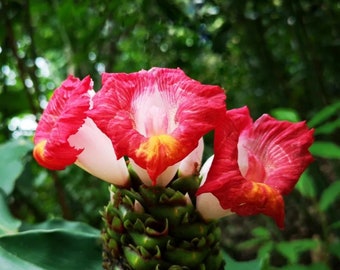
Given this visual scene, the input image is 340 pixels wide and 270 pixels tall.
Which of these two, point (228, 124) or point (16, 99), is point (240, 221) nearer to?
point (16, 99)

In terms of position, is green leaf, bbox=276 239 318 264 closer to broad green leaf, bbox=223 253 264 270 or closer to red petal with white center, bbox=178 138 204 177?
broad green leaf, bbox=223 253 264 270

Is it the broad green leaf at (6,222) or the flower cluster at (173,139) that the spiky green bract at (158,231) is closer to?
the flower cluster at (173,139)

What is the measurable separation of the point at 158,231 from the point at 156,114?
6.2 inches

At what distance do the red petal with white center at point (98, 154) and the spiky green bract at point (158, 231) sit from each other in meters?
0.02

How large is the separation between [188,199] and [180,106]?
14cm

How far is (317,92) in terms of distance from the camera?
208cm

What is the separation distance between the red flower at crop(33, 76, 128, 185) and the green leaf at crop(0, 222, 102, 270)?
14 cm

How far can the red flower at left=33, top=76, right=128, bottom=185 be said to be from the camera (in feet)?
2.35

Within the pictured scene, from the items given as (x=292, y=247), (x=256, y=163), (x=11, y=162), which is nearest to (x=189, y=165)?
(x=256, y=163)

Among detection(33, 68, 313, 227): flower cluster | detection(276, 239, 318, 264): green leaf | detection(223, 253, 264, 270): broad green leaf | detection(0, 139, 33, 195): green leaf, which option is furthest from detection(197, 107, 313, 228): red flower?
detection(276, 239, 318, 264): green leaf

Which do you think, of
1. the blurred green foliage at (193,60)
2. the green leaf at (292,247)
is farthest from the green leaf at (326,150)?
the green leaf at (292,247)

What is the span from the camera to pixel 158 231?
724mm

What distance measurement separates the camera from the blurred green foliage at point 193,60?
1688 millimetres

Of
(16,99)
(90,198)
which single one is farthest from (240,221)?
(16,99)
